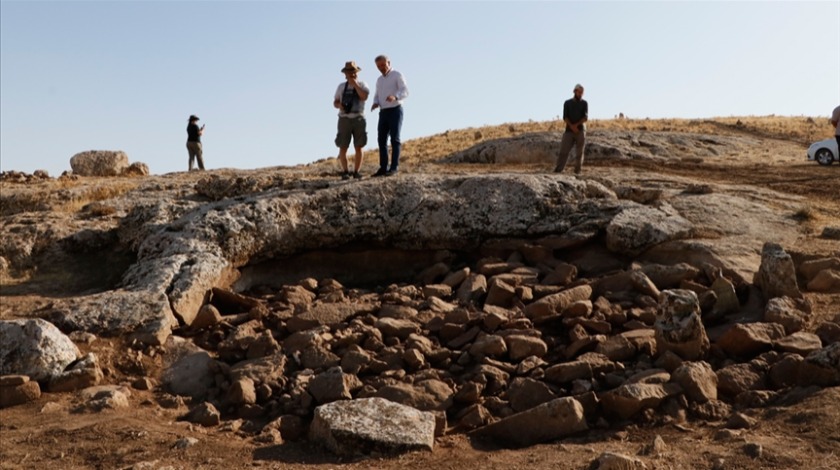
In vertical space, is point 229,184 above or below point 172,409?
above

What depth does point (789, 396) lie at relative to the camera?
220 inches

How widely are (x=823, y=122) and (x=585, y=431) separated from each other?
35.2 metres

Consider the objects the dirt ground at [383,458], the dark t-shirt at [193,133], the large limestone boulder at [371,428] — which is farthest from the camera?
the dark t-shirt at [193,133]

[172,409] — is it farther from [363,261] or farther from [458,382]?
[363,261]

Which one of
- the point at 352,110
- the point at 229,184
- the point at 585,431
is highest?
the point at 352,110

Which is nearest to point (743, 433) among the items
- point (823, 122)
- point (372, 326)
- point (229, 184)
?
point (372, 326)

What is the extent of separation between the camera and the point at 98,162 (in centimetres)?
2066

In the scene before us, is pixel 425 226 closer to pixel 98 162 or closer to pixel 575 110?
pixel 575 110

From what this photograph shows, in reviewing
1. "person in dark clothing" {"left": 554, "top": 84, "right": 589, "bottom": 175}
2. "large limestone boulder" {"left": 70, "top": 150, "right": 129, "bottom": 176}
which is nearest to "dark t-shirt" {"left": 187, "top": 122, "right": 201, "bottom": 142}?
"large limestone boulder" {"left": 70, "top": 150, "right": 129, "bottom": 176}

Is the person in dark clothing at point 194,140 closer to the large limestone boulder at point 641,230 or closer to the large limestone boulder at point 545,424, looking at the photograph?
the large limestone boulder at point 641,230

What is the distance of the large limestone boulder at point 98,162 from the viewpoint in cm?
2045

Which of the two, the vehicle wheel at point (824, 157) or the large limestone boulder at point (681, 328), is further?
the vehicle wheel at point (824, 157)

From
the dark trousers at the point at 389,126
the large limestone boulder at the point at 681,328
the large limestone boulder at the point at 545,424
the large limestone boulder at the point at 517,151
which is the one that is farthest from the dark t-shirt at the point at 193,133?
the large limestone boulder at the point at 545,424

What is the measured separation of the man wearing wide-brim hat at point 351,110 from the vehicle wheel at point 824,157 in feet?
40.9
